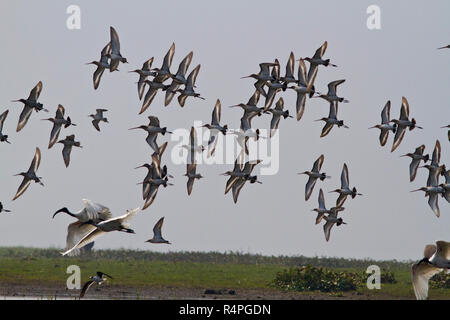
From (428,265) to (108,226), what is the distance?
9.62 m

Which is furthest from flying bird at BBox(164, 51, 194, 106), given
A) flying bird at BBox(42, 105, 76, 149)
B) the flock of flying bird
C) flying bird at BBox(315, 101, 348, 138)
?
flying bird at BBox(315, 101, 348, 138)

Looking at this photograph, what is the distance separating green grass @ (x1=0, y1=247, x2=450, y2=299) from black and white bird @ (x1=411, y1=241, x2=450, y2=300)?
39.4 feet

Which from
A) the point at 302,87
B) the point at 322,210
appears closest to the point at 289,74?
the point at 302,87

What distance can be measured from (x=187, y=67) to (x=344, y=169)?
23.5 ft

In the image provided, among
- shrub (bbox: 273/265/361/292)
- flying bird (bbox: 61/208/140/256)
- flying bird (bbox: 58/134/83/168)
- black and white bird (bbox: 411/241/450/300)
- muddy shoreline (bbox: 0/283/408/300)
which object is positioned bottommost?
muddy shoreline (bbox: 0/283/408/300)

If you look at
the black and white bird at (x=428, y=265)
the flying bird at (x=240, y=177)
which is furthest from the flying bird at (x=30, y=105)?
the black and white bird at (x=428, y=265)

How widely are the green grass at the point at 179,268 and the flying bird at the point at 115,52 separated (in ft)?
35.5

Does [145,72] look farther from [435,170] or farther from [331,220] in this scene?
[435,170]

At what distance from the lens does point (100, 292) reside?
4581 centimetres

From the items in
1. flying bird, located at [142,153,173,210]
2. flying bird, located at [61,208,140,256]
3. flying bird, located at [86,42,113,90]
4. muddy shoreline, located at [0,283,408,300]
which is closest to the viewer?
flying bird, located at [61,208,140,256]

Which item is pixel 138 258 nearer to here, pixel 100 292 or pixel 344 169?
pixel 100 292

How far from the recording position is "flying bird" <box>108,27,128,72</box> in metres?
43.3

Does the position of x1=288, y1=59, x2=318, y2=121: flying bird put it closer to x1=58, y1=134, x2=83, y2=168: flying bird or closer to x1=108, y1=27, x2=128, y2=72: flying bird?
x1=108, y1=27, x2=128, y2=72: flying bird
